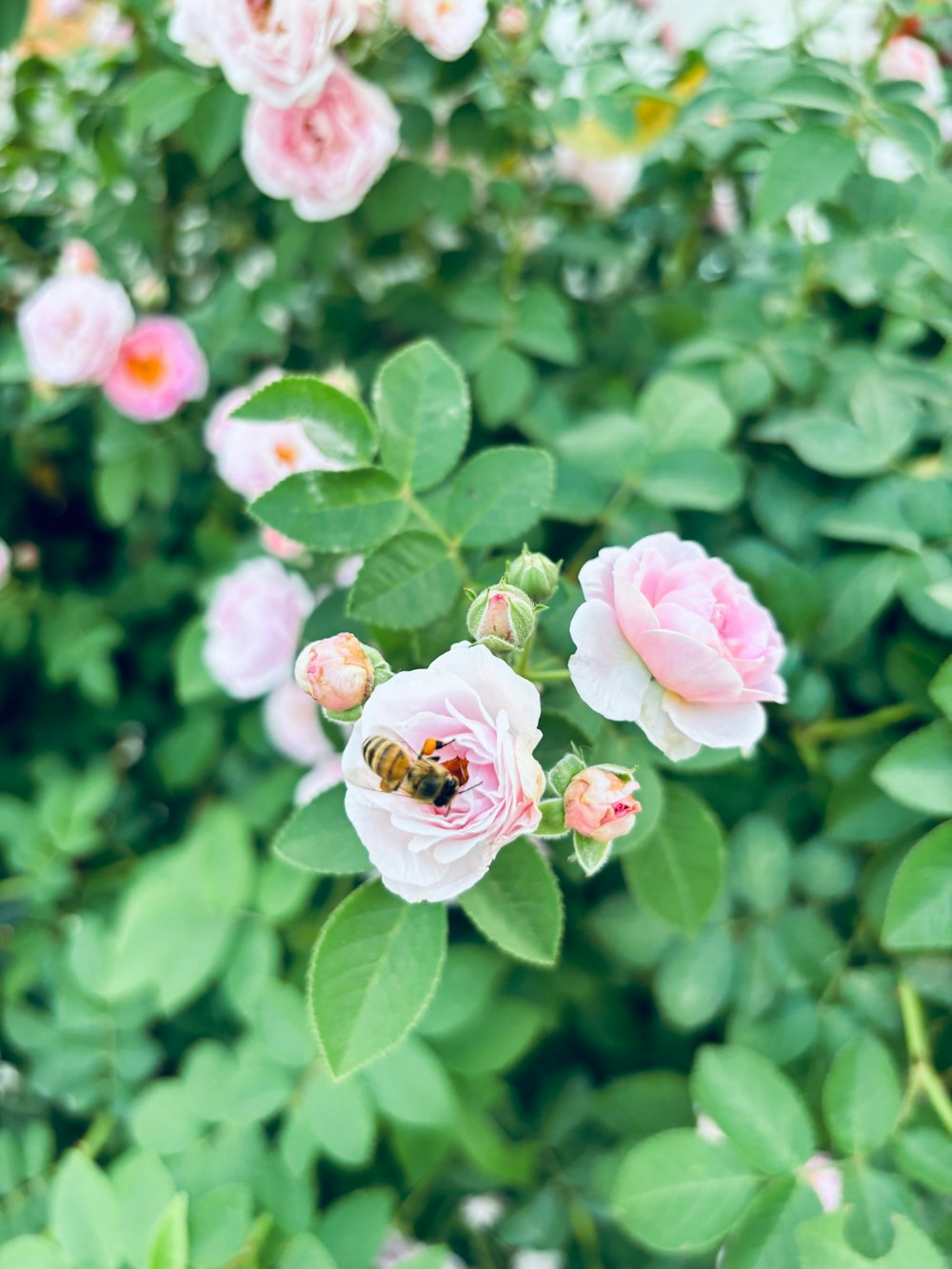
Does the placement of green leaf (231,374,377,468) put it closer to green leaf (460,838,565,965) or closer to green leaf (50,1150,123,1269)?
green leaf (460,838,565,965)

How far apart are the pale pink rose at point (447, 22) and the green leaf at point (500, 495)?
409mm

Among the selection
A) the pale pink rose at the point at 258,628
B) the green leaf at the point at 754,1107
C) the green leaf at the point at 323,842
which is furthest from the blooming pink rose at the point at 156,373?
the green leaf at the point at 754,1107

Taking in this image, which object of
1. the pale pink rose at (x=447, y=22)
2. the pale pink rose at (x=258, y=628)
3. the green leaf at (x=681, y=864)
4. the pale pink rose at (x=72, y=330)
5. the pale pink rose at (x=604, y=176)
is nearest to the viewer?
the green leaf at (x=681, y=864)

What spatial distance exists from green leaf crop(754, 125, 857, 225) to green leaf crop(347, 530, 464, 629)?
0.43 metres

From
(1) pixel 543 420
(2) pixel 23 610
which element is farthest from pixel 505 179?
(2) pixel 23 610

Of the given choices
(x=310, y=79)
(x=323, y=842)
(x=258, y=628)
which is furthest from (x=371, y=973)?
(x=310, y=79)

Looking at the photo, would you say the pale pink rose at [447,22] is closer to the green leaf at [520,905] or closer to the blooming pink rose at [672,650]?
the blooming pink rose at [672,650]

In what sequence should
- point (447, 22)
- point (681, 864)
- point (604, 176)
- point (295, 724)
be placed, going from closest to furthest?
point (681, 864), point (447, 22), point (295, 724), point (604, 176)

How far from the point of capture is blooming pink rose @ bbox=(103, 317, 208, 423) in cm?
105

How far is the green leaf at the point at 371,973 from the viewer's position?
1.73 feet

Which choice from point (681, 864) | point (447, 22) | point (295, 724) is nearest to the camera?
point (681, 864)

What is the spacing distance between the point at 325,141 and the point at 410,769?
2.12 ft

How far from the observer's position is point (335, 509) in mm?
644

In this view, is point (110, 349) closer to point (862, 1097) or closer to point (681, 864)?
point (681, 864)
